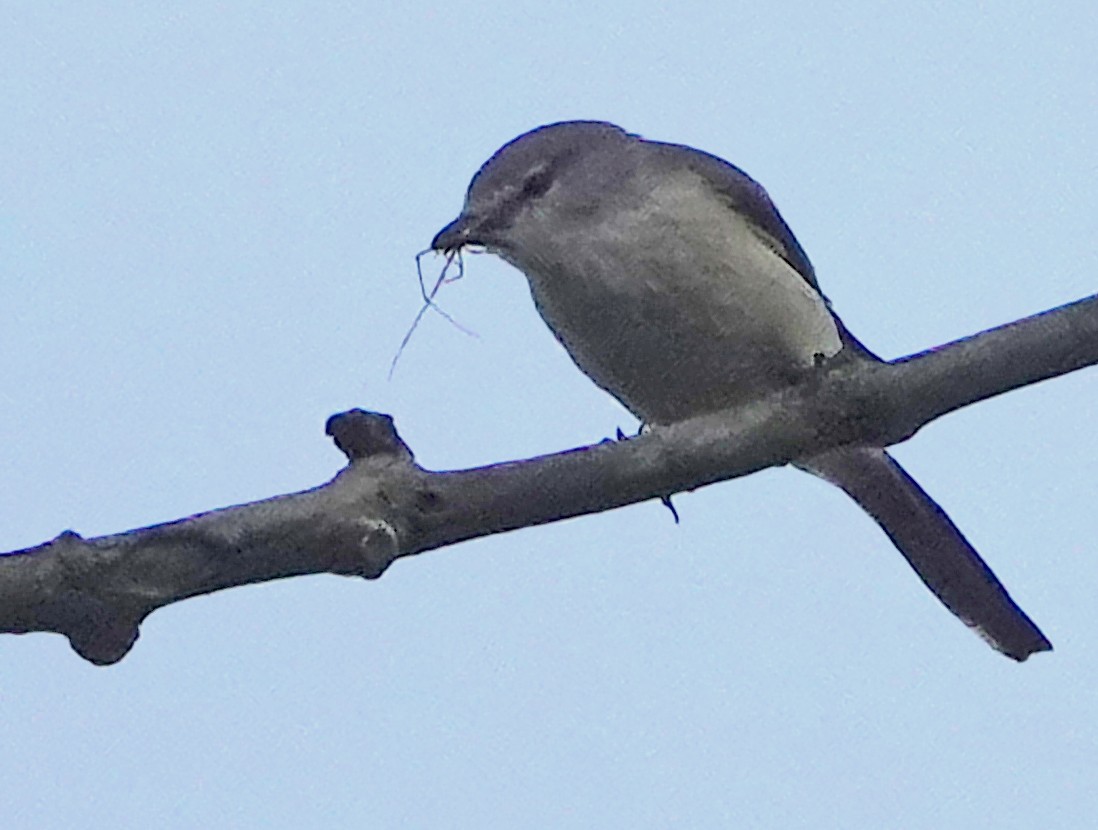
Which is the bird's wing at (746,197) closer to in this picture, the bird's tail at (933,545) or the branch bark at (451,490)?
the bird's tail at (933,545)

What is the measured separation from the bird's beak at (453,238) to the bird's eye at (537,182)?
252mm

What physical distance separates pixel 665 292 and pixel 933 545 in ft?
3.18

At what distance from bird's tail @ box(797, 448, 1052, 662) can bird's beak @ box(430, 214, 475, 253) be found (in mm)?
906

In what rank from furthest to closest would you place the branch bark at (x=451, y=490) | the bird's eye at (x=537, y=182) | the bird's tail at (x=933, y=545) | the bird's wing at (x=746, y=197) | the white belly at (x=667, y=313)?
the bird's wing at (x=746, y=197) → the bird's eye at (x=537, y=182) → the bird's tail at (x=933, y=545) → the white belly at (x=667, y=313) → the branch bark at (x=451, y=490)

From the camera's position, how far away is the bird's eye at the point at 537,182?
4.01m

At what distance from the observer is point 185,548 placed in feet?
6.59

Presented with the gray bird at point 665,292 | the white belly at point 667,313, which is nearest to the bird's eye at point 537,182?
the gray bird at point 665,292

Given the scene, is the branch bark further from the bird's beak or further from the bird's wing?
the bird's wing

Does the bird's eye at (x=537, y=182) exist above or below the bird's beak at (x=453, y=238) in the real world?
above

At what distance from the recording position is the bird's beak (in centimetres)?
375

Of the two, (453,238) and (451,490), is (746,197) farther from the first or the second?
(451,490)

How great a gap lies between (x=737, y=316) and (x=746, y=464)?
1547mm

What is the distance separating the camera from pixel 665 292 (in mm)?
3744

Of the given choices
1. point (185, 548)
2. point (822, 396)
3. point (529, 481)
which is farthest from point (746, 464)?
point (185, 548)
